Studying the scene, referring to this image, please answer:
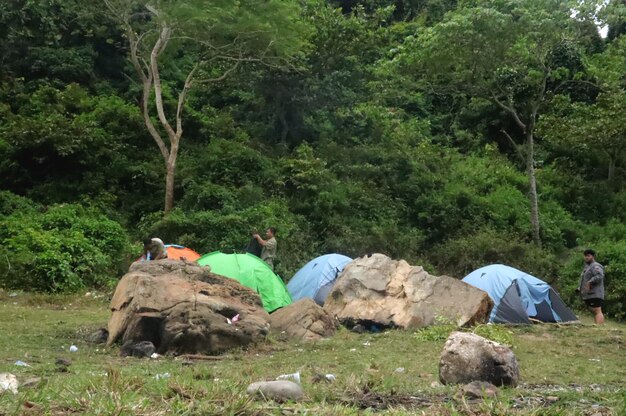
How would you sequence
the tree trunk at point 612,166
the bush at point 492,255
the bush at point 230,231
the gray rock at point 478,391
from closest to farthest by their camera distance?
the gray rock at point 478,391, the bush at point 230,231, the bush at point 492,255, the tree trunk at point 612,166

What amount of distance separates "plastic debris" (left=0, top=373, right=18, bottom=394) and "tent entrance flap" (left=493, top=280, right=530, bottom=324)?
31.4 ft

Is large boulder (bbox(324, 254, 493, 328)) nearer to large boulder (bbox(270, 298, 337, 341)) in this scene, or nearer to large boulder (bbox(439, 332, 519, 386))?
large boulder (bbox(270, 298, 337, 341))

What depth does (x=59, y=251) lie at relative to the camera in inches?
611

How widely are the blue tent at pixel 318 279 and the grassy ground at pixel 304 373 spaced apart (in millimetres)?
2802

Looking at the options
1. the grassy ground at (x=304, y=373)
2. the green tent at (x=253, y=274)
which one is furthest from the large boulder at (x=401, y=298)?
the green tent at (x=253, y=274)

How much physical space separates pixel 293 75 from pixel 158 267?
40.4 feet

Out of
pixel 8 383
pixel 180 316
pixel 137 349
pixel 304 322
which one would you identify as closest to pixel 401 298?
pixel 304 322

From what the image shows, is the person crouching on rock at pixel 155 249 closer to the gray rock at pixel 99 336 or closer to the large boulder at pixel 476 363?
the gray rock at pixel 99 336

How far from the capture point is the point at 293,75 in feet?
72.2

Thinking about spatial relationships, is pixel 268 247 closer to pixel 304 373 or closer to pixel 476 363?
pixel 304 373

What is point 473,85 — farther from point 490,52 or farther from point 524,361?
point 524,361

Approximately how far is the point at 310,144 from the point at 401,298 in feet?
36.9

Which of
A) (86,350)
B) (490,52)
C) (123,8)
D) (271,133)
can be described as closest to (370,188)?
(271,133)

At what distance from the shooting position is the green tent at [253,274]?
509 inches
